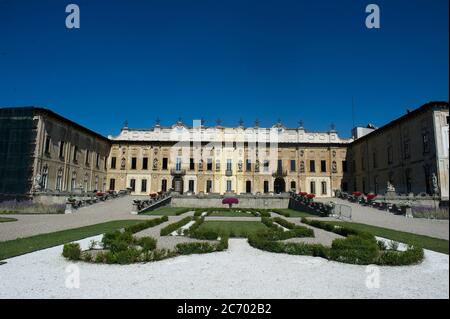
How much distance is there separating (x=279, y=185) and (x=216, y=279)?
38765 mm

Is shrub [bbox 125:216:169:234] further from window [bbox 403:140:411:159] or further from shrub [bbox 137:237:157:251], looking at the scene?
window [bbox 403:140:411:159]

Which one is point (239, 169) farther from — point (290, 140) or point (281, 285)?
point (281, 285)

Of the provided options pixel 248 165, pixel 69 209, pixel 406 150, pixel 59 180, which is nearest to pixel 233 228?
pixel 69 209

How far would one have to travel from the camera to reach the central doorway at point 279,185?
4256 centimetres

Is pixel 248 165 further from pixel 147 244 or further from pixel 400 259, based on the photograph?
pixel 400 259

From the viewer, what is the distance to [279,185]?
4288 centimetres

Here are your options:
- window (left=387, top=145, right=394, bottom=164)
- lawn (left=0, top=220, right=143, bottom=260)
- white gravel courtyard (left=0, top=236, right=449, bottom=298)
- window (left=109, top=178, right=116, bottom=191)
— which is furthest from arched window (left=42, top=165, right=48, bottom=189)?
window (left=387, top=145, right=394, bottom=164)

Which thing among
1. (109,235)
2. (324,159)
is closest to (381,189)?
(324,159)

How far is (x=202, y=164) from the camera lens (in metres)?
42.4

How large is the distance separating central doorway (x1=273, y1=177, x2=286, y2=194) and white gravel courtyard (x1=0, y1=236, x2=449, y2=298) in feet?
118

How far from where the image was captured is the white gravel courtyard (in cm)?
414

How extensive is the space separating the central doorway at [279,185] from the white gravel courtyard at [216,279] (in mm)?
36033
